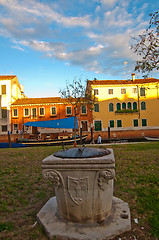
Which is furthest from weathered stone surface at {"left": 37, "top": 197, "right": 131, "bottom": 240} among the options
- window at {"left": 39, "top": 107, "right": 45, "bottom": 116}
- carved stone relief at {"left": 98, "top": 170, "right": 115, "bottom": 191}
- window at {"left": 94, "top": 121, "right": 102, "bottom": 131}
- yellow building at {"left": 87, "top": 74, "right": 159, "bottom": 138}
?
window at {"left": 39, "top": 107, "right": 45, "bottom": 116}

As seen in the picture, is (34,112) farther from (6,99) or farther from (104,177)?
(104,177)

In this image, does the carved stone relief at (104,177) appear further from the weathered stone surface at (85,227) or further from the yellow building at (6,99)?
the yellow building at (6,99)

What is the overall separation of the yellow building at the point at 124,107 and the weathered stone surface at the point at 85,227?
2594 cm

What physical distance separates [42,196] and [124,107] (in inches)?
1087

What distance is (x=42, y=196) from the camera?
4004 millimetres

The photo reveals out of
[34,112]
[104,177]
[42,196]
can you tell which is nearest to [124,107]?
[34,112]

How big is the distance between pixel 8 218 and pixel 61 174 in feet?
4.80

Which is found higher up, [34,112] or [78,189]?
[34,112]

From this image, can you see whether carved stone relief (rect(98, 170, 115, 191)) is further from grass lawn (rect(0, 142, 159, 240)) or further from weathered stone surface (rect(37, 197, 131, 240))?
grass lawn (rect(0, 142, 159, 240))

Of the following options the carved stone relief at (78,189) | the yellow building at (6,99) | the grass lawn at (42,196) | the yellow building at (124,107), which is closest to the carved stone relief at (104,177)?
the carved stone relief at (78,189)

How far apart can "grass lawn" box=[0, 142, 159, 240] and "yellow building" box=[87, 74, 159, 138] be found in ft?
75.0

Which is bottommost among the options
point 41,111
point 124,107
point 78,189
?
point 78,189

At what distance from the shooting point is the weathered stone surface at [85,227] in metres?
2.45

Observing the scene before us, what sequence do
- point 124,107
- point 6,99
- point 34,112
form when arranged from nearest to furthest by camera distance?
point 34,112
point 6,99
point 124,107
